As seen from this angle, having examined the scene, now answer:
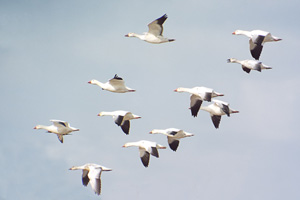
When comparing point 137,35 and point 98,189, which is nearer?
point 98,189

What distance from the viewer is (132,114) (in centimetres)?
5166

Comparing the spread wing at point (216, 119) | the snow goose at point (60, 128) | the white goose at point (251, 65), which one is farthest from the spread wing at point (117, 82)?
the white goose at point (251, 65)

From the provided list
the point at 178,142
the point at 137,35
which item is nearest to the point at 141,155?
the point at 178,142

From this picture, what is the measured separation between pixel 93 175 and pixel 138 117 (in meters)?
3.46

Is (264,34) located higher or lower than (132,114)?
higher

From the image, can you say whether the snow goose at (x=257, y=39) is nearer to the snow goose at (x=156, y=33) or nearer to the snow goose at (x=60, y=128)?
the snow goose at (x=156, y=33)

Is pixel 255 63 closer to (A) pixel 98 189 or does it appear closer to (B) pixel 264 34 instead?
(B) pixel 264 34

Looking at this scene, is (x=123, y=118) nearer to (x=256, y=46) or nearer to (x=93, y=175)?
(x=93, y=175)

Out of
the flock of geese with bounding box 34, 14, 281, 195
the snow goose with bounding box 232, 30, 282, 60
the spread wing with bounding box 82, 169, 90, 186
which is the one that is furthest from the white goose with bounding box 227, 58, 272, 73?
the spread wing with bounding box 82, 169, 90, 186

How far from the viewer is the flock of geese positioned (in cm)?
4984

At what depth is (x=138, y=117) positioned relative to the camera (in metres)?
51.7

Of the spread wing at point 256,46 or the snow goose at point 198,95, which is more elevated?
the spread wing at point 256,46

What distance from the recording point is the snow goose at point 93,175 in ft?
161

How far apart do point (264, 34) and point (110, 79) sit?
6.68 metres
